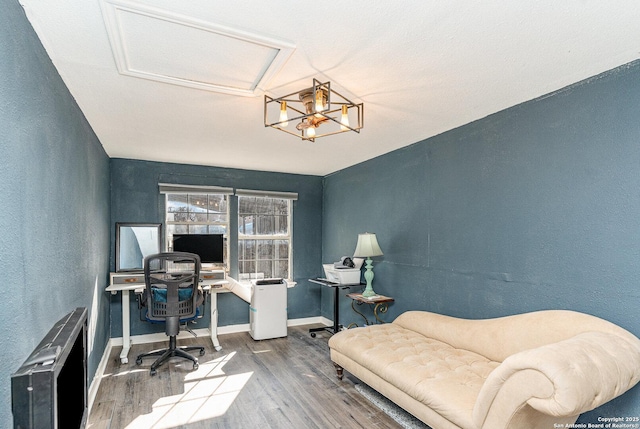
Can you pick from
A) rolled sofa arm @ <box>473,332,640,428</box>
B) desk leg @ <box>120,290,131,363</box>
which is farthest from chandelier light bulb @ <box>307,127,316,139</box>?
desk leg @ <box>120,290,131,363</box>

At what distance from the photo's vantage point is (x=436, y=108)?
9.07 feet

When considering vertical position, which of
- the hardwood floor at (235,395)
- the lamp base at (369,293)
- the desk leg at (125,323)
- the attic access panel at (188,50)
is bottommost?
the hardwood floor at (235,395)

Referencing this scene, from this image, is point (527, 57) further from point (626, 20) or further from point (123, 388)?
point (123, 388)

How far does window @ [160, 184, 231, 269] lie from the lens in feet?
15.8

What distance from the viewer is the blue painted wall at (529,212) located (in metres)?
2.09

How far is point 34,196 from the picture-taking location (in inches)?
62.8

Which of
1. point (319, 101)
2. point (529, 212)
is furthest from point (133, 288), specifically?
point (529, 212)

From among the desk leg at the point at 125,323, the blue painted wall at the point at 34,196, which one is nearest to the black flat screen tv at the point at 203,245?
the desk leg at the point at 125,323

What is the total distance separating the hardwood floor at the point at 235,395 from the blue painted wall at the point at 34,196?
982 mm

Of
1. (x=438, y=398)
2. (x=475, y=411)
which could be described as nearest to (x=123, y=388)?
(x=438, y=398)

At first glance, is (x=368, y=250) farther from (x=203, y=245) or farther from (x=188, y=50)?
(x=188, y=50)

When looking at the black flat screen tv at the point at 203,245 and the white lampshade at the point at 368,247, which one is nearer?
the white lampshade at the point at 368,247

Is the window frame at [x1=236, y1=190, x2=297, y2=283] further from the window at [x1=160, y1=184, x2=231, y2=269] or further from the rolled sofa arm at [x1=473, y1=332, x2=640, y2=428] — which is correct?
the rolled sofa arm at [x1=473, y1=332, x2=640, y2=428]

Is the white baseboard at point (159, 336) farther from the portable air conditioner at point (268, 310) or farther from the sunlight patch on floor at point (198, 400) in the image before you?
the sunlight patch on floor at point (198, 400)
